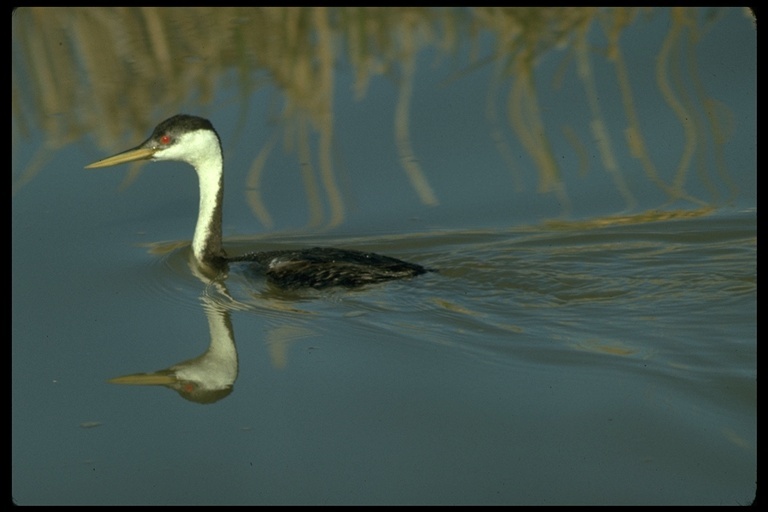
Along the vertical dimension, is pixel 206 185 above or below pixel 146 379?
above

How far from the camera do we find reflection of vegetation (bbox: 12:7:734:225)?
30.5 ft

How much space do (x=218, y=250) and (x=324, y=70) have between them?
2.56 metres

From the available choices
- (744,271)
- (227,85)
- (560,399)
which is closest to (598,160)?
(744,271)

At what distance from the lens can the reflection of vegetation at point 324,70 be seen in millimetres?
9289

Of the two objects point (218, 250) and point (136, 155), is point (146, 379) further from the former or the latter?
point (136, 155)

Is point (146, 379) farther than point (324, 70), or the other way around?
point (324, 70)

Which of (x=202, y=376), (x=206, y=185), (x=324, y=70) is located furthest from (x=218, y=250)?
(x=324, y=70)

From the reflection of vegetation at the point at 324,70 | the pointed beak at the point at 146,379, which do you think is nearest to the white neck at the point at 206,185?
the reflection of vegetation at the point at 324,70

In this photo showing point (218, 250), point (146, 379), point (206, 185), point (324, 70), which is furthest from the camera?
point (324, 70)

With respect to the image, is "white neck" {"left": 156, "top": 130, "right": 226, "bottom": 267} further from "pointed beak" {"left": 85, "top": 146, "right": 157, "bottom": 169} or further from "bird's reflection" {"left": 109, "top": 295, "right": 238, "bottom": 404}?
"bird's reflection" {"left": 109, "top": 295, "right": 238, "bottom": 404}

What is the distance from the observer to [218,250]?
8.27 meters

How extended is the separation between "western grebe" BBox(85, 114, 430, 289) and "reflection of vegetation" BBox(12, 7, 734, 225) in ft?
1.96

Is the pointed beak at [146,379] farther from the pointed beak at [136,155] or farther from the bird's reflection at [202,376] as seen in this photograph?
the pointed beak at [136,155]

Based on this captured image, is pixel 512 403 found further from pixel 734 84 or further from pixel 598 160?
pixel 734 84
